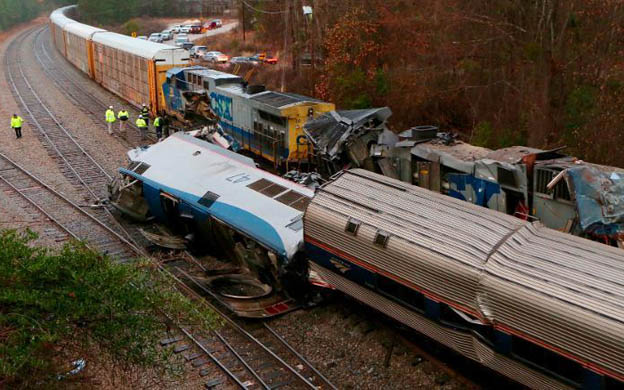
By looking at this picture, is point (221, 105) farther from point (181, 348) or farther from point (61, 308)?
point (61, 308)

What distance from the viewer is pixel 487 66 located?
85.2 ft

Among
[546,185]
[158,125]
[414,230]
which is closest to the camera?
[414,230]

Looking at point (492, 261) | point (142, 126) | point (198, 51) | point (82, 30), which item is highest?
point (82, 30)

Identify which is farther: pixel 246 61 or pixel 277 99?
pixel 246 61

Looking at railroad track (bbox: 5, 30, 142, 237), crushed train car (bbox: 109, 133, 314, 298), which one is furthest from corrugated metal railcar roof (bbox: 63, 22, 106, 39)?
crushed train car (bbox: 109, 133, 314, 298)

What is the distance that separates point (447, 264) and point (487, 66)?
1784 centimetres

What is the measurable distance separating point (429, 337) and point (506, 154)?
19.1ft

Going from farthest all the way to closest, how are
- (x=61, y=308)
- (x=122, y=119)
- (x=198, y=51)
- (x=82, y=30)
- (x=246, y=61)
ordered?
(x=198, y=51) < (x=246, y=61) < (x=82, y=30) < (x=122, y=119) < (x=61, y=308)

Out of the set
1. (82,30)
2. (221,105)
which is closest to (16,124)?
(221,105)

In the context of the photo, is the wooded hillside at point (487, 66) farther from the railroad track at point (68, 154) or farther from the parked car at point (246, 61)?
the parked car at point (246, 61)

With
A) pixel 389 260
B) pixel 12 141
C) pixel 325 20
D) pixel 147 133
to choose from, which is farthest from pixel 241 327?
pixel 325 20

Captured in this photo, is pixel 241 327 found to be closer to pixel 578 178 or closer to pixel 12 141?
pixel 578 178

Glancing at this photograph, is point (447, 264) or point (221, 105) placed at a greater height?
point (221, 105)

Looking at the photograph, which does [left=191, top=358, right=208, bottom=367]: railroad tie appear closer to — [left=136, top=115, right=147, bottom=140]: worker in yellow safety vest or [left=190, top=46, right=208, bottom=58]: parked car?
[left=136, top=115, right=147, bottom=140]: worker in yellow safety vest
